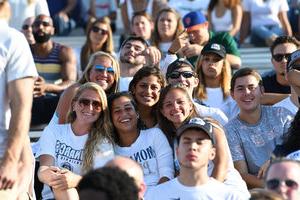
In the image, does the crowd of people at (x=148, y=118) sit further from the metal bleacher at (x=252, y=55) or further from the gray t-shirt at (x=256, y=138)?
the metal bleacher at (x=252, y=55)

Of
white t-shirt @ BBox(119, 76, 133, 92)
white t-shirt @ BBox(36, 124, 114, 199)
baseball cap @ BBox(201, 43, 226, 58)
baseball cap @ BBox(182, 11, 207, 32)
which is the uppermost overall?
baseball cap @ BBox(182, 11, 207, 32)

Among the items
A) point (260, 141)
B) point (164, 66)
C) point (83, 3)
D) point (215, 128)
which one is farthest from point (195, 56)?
point (83, 3)

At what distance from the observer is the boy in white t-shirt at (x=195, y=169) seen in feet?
19.7

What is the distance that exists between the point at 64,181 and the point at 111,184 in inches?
108

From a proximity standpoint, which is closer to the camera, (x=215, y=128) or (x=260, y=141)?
(x=215, y=128)

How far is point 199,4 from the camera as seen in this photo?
12391 mm

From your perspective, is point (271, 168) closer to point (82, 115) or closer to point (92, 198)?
point (92, 198)

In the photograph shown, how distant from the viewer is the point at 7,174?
17.1 feet

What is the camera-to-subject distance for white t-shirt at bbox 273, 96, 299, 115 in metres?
7.78

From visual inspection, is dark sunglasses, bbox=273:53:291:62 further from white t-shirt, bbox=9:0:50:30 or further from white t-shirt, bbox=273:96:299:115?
white t-shirt, bbox=9:0:50:30

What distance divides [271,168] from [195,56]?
4.21 meters

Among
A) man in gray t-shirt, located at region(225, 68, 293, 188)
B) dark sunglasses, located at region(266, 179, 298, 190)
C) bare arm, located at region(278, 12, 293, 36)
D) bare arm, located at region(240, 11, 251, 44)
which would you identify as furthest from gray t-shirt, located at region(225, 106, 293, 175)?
bare arm, located at region(240, 11, 251, 44)

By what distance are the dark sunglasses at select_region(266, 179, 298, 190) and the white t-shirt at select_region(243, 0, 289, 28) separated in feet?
25.0

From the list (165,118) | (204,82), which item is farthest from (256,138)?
(204,82)
